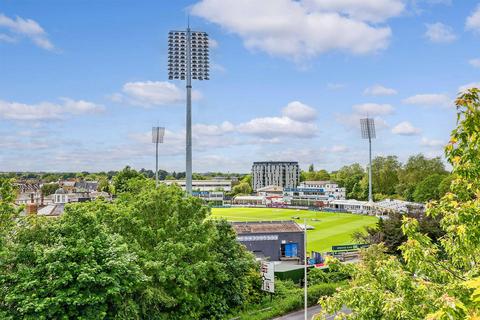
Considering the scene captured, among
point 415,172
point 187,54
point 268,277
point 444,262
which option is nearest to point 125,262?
point 444,262

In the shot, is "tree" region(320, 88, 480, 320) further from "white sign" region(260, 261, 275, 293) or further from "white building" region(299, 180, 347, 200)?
"white building" region(299, 180, 347, 200)

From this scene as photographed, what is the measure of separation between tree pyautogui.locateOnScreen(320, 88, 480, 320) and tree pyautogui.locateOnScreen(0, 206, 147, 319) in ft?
A: 36.1

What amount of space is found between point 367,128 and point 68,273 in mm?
83206

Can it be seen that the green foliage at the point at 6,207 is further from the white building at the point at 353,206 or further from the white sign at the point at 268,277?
the white building at the point at 353,206

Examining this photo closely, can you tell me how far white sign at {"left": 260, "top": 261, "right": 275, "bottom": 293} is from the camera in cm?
2888

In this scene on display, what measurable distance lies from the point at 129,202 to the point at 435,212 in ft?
64.7

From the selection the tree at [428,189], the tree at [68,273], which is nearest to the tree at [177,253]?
the tree at [68,273]

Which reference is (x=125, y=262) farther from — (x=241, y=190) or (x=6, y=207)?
(x=241, y=190)

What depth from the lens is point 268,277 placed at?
2906cm

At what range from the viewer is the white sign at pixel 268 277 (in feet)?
94.7

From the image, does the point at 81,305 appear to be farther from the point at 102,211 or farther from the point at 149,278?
the point at 102,211

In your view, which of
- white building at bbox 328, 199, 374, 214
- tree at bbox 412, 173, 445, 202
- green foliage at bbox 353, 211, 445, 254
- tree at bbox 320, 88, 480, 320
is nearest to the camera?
tree at bbox 320, 88, 480, 320

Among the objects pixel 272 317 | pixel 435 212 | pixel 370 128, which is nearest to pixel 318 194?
pixel 370 128

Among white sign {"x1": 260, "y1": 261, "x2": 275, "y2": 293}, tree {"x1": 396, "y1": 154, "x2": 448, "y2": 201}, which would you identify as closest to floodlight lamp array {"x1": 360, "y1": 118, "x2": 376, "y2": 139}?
tree {"x1": 396, "y1": 154, "x2": 448, "y2": 201}
